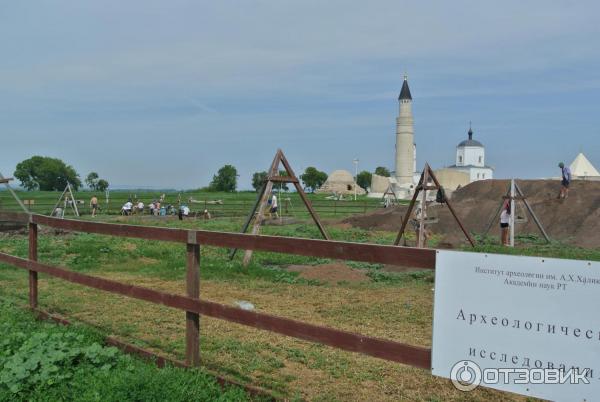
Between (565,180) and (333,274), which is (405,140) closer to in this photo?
(565,180)

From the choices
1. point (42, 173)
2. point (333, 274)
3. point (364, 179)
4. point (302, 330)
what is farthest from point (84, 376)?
point (364, 179)

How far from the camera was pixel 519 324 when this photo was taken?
293 centimetres

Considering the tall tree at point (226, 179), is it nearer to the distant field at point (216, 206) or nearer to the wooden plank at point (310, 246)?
the distant field at point (216, 206)

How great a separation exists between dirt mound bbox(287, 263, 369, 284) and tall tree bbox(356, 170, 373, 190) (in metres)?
148

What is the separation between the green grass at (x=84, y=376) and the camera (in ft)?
13.4

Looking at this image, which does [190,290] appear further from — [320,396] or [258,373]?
[320,396]

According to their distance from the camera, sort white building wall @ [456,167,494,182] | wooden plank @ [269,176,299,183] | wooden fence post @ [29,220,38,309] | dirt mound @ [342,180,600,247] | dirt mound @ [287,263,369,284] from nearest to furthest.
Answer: wooden fence post @ [29,220,38,309] → dirt mound @ [287,263,369,284] → wooden plank @ [269,176,299,183] → dirt mound @ [342,180,600,247] → white building wall @ [456,167,494,182]

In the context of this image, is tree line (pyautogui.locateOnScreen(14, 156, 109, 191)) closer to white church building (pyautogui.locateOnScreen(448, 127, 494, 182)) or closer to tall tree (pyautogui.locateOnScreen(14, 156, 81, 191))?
tall tree (pyautogui.locateOnScreen(14, 156, 81, 191))

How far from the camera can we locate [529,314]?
9.48 ft

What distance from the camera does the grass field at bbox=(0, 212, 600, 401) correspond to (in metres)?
4.89

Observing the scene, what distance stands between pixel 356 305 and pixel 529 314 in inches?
224

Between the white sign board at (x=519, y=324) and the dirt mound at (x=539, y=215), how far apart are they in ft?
54.6

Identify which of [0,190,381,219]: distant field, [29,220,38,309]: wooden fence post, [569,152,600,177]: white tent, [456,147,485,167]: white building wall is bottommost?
[0,190,381,219]: distant field

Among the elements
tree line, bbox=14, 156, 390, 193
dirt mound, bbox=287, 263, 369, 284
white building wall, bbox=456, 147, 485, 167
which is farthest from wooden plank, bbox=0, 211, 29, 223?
white building wall, bbox=456, 147, 485, 167
